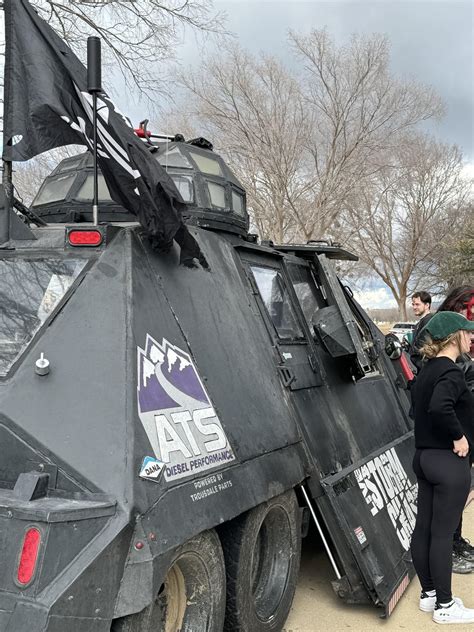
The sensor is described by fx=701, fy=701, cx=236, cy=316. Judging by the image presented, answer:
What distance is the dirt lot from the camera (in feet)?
14.0

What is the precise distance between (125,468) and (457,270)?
3025 centimetres

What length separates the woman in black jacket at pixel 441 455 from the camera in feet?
13.7

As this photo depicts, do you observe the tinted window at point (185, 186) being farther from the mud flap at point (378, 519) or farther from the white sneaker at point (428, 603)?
the white sneaker at point (428, 603)

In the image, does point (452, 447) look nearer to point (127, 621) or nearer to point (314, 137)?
point (127, 621)

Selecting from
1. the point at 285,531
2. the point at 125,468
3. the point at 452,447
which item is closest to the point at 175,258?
the point at 125,468

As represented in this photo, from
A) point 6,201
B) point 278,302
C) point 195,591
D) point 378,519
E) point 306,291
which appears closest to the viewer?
point 195,591

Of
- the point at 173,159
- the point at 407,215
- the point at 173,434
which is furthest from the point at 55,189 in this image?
the point at 407,215

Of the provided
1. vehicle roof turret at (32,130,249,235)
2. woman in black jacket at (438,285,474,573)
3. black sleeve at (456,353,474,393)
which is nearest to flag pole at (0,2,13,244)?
vehicle roof turret at (32,130,249,235)

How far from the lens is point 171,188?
363 centimetres

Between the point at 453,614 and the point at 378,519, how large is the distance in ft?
2.32

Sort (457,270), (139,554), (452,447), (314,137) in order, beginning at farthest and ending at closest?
(457,270) → (314,137) → (452,447) → (139,554)

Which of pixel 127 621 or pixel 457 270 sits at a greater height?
pixel 457 270

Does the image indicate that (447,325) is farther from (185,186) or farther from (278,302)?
(185,186)

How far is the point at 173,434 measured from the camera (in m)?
3.14
